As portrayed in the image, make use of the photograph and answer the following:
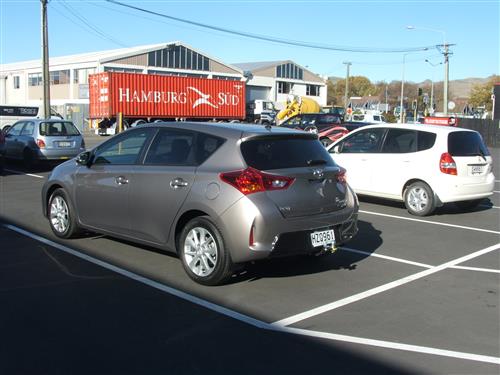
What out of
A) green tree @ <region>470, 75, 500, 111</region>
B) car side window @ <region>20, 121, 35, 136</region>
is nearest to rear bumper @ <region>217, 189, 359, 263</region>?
car side window @ <region>20, 121, 35, 136</region>

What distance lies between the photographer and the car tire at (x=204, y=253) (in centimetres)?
560

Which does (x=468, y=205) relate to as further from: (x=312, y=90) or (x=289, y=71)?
(x=312, y=90)

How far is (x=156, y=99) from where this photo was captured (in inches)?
1458

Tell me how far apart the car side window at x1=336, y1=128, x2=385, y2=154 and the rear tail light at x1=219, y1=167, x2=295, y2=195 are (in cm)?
591

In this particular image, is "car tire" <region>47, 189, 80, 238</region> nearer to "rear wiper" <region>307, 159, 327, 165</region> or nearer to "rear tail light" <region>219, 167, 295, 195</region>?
"rear tail light" <region>219, 167, 295, 195</region>

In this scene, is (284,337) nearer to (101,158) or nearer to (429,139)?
(101,158)

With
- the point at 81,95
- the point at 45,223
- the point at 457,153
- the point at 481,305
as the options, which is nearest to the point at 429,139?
the point at 457,153

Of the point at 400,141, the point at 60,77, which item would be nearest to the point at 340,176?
the point at 400,141

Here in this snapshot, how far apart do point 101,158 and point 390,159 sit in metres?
5.82

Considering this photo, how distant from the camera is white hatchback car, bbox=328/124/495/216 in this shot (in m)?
10.1

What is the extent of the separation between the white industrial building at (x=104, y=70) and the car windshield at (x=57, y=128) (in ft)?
132

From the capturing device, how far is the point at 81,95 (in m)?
60.0

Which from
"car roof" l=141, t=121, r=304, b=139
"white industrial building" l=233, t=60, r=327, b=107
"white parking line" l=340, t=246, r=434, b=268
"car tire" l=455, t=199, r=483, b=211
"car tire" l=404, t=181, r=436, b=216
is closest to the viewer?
"car roof" l=141, t=121, r=304, b=139

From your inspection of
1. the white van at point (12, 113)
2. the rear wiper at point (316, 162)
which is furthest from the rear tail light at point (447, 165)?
the white van at point (12, 113)
